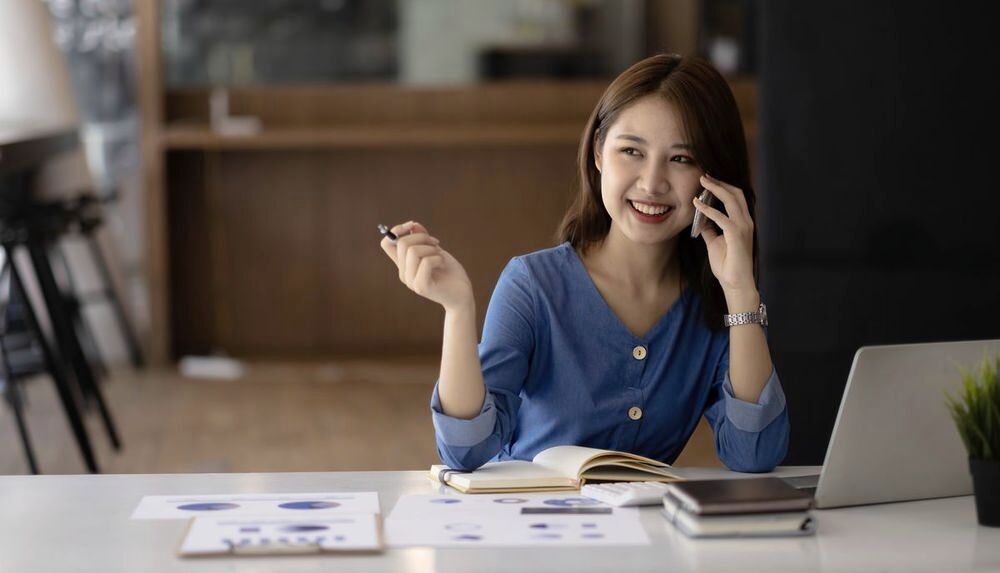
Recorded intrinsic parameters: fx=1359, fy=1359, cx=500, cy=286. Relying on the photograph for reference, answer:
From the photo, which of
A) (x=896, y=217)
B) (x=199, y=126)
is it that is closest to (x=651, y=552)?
(x=896, y=217)

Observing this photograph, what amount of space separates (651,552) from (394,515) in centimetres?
29

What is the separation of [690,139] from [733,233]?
14 centimetres

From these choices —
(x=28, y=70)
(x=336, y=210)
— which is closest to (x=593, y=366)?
(x=28, y=70)

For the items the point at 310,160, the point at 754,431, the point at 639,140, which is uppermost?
the point at 639,140

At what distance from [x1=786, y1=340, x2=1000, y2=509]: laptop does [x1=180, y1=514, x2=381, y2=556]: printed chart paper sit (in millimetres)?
509

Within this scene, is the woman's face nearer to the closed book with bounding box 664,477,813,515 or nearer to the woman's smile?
the woman's smile

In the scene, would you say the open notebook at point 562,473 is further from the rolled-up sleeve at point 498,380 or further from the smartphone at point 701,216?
the smartphone at point 701,216

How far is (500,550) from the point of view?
1340mm

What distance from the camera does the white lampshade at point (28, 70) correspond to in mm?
4910

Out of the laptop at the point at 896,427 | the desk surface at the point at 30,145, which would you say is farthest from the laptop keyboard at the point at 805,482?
the desk surface at the point at 30,145

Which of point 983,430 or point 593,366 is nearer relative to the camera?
point 983,430

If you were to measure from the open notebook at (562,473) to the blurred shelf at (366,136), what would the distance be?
160 inches

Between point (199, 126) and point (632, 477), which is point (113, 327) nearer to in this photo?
point (199, 126)

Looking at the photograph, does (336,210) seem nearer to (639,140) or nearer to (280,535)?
(639,140)
